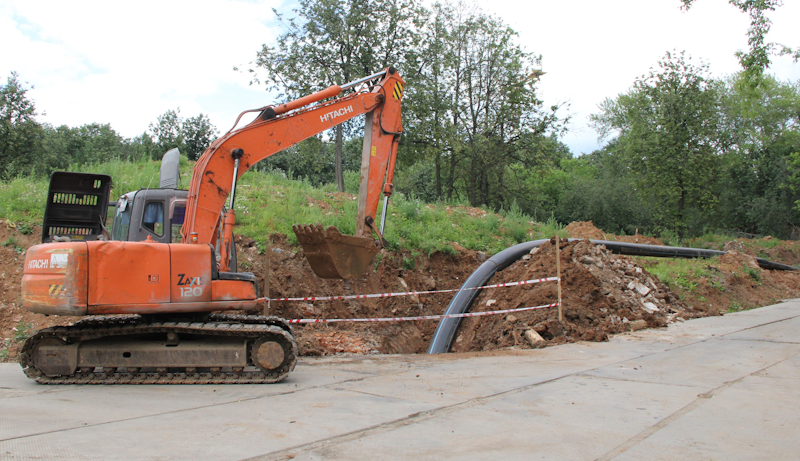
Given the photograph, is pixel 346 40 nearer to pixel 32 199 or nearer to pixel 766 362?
pixel 32 199

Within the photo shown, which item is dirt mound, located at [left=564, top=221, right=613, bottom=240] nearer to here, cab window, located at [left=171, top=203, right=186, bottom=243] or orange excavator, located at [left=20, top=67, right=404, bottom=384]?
orange excavator, located at [left=20, top=67, right=404, bottom=384]

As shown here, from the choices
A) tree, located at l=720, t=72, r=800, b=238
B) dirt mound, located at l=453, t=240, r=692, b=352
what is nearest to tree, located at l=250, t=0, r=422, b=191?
dirt mound, located at l=453, t=240, r=692, b=352

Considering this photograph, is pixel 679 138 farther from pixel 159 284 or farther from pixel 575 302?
pixel 159 284

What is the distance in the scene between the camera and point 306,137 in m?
7.78

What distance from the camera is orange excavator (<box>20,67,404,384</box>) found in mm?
5734

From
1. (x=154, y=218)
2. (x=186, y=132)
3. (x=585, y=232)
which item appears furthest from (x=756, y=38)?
(x=186, y=132)

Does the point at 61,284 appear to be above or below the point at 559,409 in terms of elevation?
above

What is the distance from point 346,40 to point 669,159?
1725 cm

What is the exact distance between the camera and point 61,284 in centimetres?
561

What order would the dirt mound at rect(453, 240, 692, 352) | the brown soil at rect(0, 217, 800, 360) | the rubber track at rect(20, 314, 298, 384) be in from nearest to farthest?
the rubber track at rect(20, 314, 298, 384) → the dirt mound at rect(453, 240, 692, 352) → the brown soil at rect(0, 217, 800, 360)

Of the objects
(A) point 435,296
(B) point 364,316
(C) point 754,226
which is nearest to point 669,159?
(C) point 754,226

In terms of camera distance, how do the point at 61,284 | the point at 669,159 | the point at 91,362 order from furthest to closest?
1. the point at 669,159
2. the point at 91,362
3. the point at 61,284

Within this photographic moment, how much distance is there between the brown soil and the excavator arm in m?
2.00

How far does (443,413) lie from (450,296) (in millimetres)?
8182
